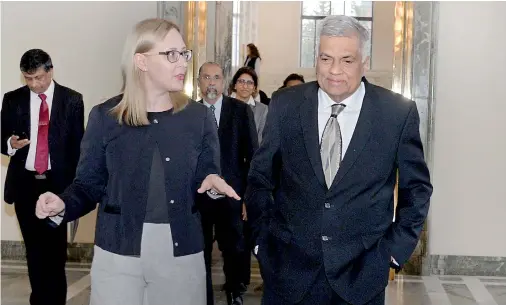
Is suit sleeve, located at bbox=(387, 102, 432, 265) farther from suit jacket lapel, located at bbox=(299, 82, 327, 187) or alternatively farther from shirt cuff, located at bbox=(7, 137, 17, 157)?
shirt cuff, located at bbox=(7, 137, 17, 157)

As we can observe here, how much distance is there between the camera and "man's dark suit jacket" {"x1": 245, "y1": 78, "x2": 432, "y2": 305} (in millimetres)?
3803

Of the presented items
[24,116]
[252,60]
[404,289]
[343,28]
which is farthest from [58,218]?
[252,60]

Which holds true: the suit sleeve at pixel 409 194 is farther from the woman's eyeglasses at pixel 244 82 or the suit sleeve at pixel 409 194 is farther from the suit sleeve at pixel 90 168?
the woman's eyeglasses at pixel 244 82

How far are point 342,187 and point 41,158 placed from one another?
3.57m

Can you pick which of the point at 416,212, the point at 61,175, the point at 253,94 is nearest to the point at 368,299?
the point at 416,212

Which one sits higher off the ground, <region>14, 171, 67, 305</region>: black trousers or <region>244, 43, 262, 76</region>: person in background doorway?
<region>244, 43, 262, 76</region>: person in background doorway

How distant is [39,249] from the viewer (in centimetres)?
675

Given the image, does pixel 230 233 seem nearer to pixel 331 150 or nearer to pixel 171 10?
pixel 171 10

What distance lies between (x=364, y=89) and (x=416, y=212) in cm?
60

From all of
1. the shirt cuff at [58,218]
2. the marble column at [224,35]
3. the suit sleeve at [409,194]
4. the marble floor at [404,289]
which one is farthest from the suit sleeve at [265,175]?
the marble column at [224,35]

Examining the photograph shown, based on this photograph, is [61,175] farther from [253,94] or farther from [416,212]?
[416,212]

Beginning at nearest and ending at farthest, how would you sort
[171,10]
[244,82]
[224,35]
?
[244,82] < [171,10] < [224,35]

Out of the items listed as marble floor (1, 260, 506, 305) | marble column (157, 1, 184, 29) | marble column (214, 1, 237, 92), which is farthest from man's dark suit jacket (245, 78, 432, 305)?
marble column (214, 1, 237, 92)

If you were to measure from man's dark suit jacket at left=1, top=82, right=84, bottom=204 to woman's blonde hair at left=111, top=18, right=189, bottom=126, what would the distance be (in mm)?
2847
